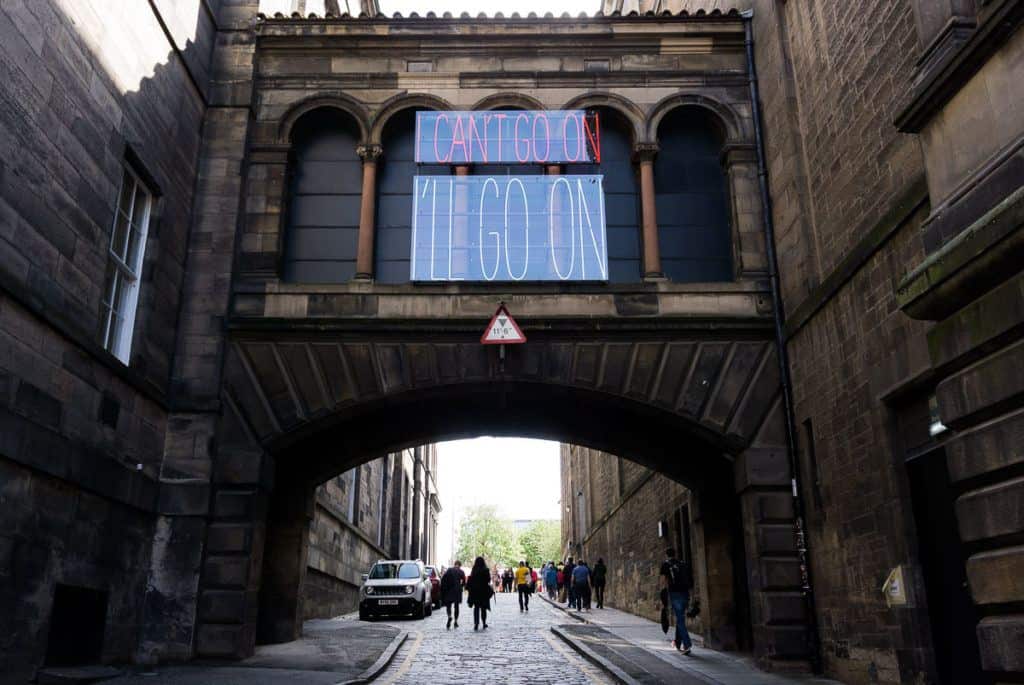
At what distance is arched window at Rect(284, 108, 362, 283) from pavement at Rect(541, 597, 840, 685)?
744 centimetres

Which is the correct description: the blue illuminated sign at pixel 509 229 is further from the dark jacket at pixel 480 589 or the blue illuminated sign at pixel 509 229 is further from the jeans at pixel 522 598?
the jeans at pixel 522 598

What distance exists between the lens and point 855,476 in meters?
10.7

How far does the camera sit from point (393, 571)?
23453mm

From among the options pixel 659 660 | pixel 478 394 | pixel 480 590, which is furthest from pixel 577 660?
pixel 480 590

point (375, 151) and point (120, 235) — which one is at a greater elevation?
point (375, 151)

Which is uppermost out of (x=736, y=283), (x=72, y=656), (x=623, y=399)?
(x=736, y=283)

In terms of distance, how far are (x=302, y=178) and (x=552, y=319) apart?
523 cm

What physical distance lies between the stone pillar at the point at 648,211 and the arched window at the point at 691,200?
0.87ft

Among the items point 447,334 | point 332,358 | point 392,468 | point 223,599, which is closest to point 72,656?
point 223,599

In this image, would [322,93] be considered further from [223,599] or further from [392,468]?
[392,468]

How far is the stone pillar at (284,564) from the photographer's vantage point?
49.5 ft

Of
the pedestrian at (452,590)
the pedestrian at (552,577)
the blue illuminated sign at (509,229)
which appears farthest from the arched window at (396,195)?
the pedestrian at (552,577)

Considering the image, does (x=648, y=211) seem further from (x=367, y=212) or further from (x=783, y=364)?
(x=367, y=212)

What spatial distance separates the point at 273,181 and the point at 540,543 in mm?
102000
